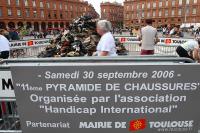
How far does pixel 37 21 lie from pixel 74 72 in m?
87.2

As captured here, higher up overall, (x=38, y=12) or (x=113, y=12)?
(x=113, y=12)

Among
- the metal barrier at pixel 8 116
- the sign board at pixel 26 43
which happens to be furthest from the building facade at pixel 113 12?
the metal barrier at pixel 8 116

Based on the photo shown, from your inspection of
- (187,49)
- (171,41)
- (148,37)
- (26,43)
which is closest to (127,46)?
(171,41)

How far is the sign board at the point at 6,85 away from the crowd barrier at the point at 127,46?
12.0m

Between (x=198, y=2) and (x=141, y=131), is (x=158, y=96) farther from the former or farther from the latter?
(x=198, y=2)

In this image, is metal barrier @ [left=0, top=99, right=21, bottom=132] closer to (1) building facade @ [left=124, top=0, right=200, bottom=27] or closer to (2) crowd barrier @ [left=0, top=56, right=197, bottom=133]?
(2) crowd barrier @ [left=0, top=56, right=197, bottom=133]

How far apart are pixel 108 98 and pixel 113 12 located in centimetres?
15948

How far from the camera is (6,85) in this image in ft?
12.3

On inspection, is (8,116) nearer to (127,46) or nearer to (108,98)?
(108,98)

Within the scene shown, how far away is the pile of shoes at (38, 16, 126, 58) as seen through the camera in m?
11.7

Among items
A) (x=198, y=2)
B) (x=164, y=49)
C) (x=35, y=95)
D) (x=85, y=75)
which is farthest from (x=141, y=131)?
(x=198, y=2)

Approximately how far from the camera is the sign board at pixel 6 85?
12.2 ft

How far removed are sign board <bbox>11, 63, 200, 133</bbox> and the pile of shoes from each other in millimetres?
7299

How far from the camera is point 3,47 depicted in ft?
32.6
